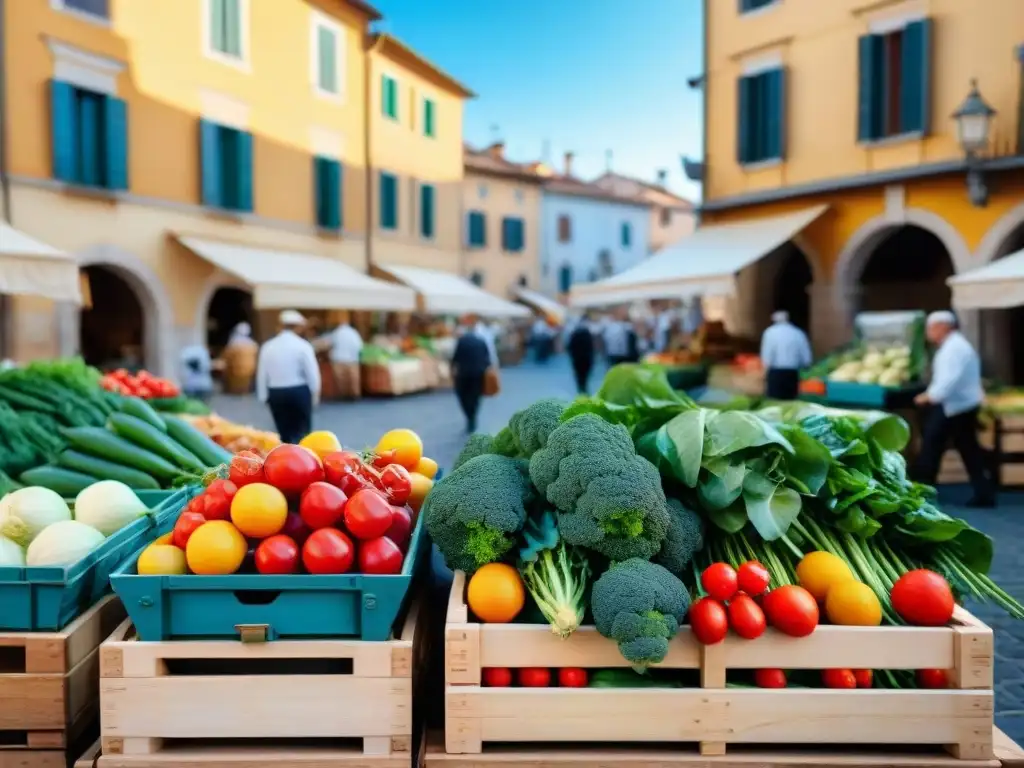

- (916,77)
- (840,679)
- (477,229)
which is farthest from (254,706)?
(477,229)

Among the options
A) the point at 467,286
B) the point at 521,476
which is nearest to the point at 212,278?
the point at 467,286

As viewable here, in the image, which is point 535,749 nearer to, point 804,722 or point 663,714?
point 663,714

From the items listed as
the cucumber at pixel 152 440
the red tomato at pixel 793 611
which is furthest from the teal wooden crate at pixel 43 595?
the red tomato at pixel 793 611

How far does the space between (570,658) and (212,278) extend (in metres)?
16.7

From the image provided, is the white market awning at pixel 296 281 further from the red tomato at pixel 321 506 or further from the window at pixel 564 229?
the window at pixel 564 229

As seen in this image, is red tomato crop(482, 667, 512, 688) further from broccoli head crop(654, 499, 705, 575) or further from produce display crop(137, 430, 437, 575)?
broccoli head crop(654, 499, 705, 575)

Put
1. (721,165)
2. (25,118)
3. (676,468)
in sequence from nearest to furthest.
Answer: (676,468) → (25,118) → (721,165)

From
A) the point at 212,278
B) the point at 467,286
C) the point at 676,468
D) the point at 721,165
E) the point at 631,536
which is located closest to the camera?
the point at 631,536

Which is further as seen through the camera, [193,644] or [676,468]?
[676,468]

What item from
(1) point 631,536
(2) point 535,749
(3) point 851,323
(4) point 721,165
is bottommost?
(2) point 535,749

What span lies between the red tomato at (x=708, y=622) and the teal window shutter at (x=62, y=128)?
14.7m

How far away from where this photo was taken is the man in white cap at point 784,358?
10945mm

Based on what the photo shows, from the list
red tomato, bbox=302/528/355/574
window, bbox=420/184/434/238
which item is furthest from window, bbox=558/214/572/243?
red tomato, bbox=302/528/355/574

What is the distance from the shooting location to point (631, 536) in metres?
2.47
